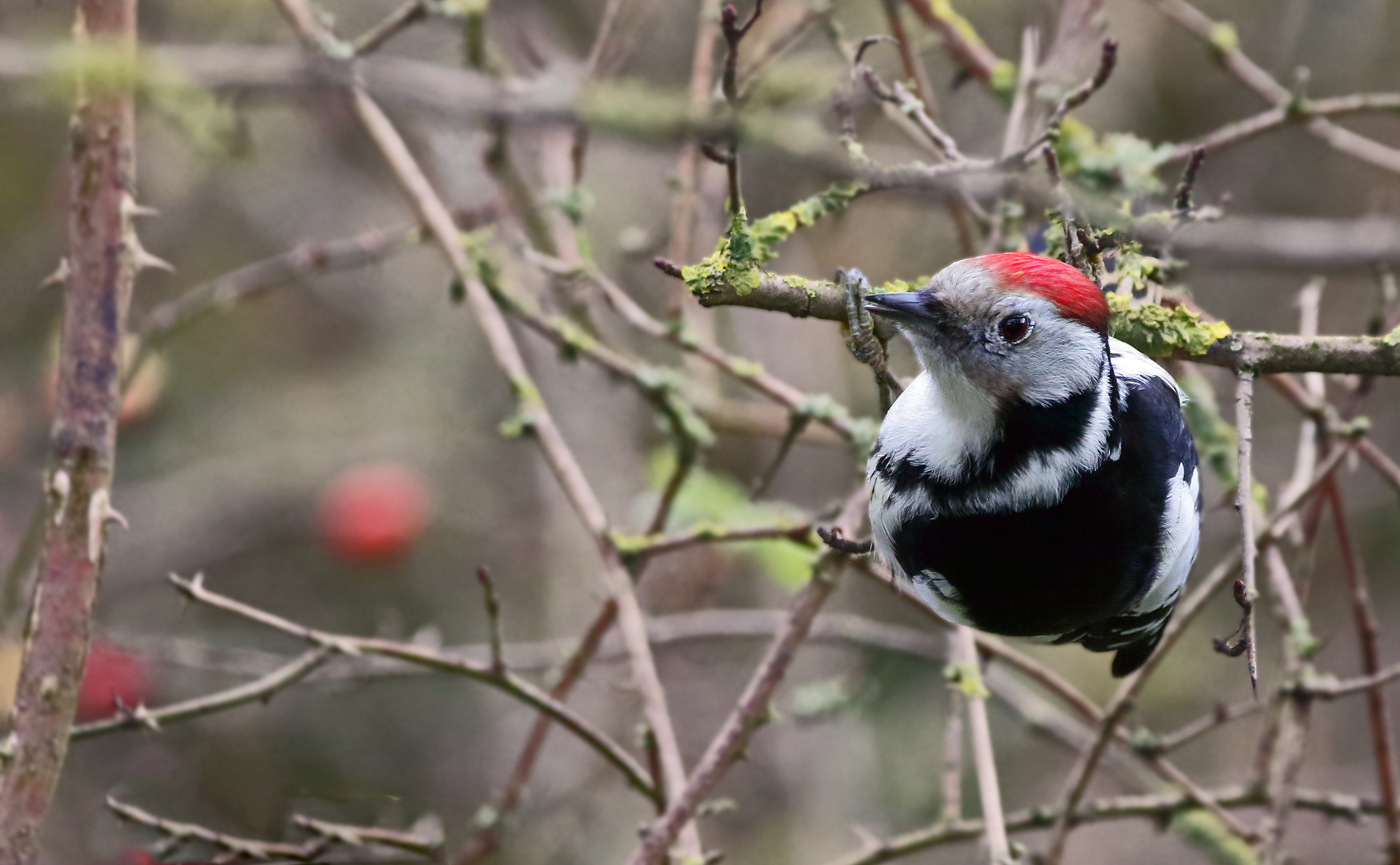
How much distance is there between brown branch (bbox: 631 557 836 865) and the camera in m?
2.24

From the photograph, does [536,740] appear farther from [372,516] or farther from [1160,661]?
[372,516]

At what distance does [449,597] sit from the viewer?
552cm

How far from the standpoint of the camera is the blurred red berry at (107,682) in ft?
12.9

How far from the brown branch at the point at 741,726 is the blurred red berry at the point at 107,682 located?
2.28m

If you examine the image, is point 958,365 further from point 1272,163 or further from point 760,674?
point 1272,163

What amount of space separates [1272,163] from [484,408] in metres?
3.59

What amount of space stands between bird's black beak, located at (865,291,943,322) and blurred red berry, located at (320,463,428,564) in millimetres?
3206

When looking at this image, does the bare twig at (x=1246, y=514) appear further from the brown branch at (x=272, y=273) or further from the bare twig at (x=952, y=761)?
the brown branch at (x=272, y=273)

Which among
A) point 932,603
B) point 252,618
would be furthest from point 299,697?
point 932,603

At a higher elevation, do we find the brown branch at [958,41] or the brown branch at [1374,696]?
the brown branch at [958,41]

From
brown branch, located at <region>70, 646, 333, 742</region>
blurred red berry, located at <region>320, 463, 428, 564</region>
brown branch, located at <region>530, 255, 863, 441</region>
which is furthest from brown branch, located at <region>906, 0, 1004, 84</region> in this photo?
blurred red berry, located at <region>320, 463, 428, 564</region>

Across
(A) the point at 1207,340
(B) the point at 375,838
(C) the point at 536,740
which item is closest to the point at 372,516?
(C) the point at 536,740

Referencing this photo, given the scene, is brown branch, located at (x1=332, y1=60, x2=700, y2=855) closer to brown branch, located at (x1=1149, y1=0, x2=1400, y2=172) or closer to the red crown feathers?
the red crown feathers

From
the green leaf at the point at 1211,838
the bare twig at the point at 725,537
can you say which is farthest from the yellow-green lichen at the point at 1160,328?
the green leaf at the point at 1211,838
